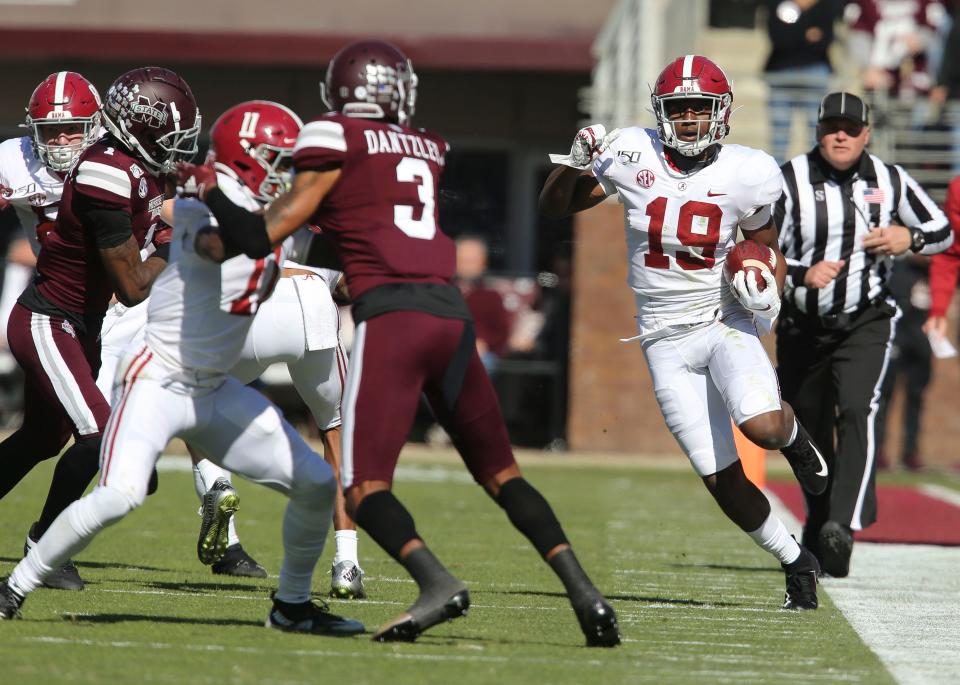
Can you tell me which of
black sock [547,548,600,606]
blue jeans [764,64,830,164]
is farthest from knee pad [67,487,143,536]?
blue jeans [764,64,830,164]

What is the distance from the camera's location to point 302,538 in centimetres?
482

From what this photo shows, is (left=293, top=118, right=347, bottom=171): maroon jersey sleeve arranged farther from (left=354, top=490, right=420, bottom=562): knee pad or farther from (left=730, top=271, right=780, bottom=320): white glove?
(left=730, top=271, right=780, bottom=320): white glove

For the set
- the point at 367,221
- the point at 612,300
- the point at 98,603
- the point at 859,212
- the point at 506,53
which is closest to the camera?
the point at 367,221

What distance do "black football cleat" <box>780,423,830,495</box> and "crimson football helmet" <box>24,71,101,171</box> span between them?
9.48 ft

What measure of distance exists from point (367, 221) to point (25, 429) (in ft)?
7.17

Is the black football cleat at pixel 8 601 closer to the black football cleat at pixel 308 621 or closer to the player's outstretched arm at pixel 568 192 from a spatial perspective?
the black football cleat at pixel 308 621


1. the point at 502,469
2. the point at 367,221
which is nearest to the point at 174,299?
the point at 367,221

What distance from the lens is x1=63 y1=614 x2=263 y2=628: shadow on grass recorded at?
4.97 m

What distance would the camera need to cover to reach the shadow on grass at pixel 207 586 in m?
5.84

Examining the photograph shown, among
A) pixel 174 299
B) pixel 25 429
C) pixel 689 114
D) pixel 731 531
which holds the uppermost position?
pixel 689 114

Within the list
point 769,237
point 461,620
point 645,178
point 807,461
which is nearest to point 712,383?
point 807,461

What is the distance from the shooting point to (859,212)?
707 cm

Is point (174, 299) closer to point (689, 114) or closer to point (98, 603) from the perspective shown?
point (98, 603)

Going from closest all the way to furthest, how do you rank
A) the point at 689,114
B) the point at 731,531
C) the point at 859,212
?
the point at 689,114 < the point at 859,212 < the point at 731,531
